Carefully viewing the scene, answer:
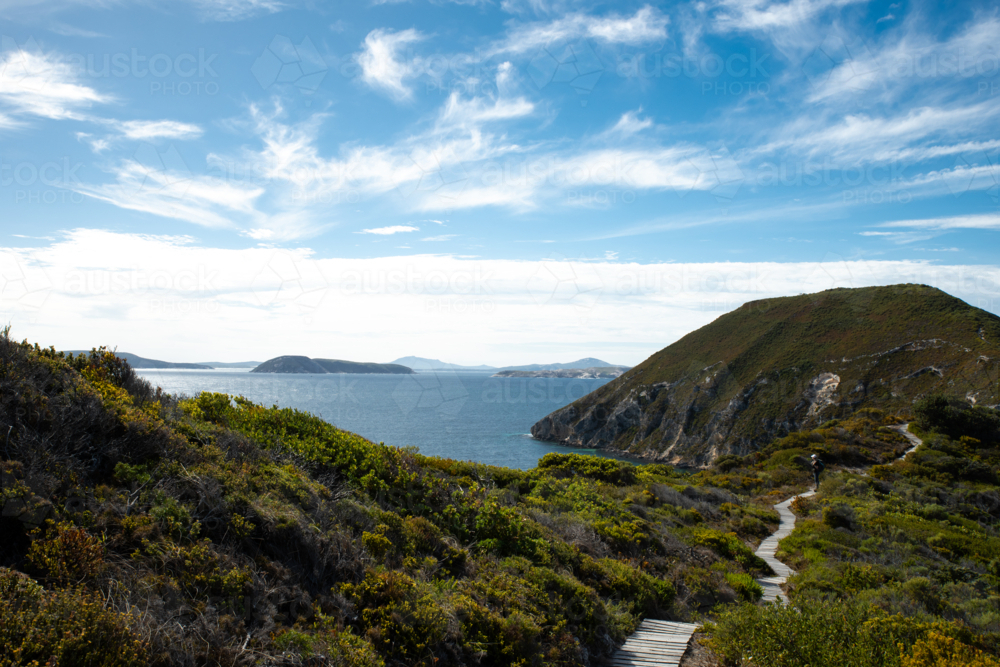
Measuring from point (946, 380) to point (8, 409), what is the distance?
83.7 m

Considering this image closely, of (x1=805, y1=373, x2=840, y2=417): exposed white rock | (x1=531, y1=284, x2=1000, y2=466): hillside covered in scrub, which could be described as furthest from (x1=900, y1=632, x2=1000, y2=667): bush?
(x1=805, y1=373, x2=840, y2=417): exposed white rock

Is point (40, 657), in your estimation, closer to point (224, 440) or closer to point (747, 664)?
point (224, 440)

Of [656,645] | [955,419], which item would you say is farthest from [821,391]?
[656,645]

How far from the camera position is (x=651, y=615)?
9.44m

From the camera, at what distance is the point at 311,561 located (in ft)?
21.6

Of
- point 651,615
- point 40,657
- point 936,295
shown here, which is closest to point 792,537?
point 651,615

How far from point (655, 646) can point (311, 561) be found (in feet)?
18.0

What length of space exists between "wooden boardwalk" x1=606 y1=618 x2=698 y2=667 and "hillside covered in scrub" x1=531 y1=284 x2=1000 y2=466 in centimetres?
6441

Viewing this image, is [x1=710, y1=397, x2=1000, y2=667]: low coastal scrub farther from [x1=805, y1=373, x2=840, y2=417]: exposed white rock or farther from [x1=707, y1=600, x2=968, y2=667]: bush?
[x1=805, y1=373, x2=840, y2=417]: exposed white rock

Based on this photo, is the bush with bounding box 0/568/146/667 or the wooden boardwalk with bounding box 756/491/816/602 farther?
the wooden boardwalk with bounding box 756/491/816/602

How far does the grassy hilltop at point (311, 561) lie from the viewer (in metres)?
4.77

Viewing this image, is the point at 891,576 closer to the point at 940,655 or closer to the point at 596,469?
the point at 940,655

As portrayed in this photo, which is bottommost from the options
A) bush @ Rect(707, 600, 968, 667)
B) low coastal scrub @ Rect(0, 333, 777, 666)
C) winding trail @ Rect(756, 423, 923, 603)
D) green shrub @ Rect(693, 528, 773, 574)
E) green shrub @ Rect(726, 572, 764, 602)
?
winding trail @ Rect(756, 423, 923, 603)

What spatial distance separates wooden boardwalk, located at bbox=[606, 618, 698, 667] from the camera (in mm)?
7227
